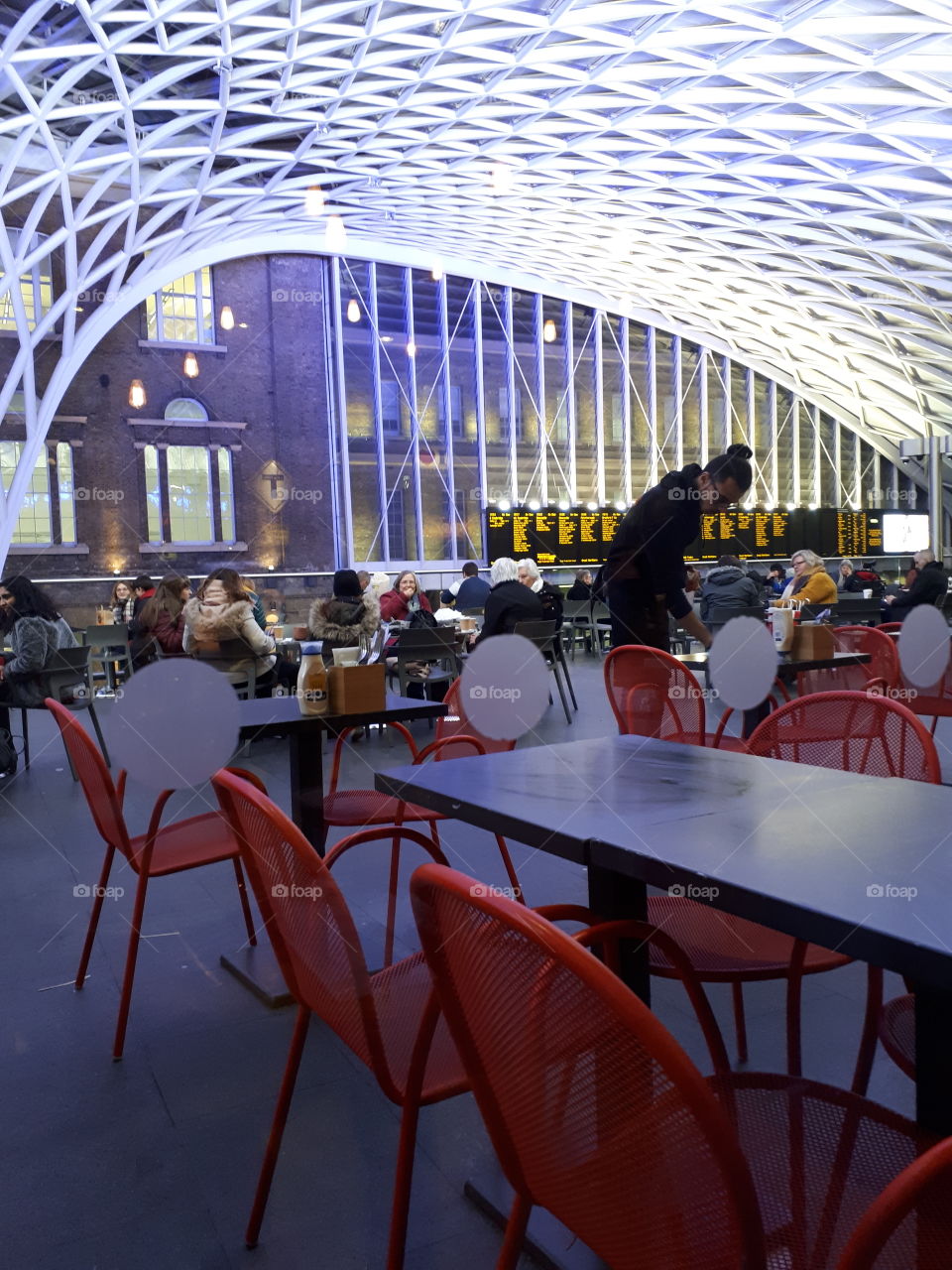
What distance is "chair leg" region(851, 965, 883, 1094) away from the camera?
5.89 ft

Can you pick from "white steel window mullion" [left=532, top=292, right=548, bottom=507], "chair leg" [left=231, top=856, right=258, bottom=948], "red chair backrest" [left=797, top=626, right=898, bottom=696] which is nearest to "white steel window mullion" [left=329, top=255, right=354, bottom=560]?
"white steel window mullion" [left=532, top=292, right=548, bottom=507]

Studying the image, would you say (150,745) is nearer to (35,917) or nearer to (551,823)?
(35,917)

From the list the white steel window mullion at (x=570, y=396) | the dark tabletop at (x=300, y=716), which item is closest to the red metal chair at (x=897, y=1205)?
the dark tabletop at (x=300, y=716)

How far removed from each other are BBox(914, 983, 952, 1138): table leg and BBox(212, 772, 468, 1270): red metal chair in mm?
653

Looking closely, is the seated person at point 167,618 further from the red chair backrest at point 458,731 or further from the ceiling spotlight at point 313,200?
the ceiling spotlight at point 313,200

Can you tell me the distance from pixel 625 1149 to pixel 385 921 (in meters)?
2.50

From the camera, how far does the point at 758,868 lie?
133 cm

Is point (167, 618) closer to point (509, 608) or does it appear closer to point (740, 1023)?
point (509, 608)

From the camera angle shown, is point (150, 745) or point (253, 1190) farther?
point (150, 745)

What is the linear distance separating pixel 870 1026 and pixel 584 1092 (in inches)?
43.1

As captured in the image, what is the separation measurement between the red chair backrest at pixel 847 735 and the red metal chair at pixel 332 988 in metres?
1.41

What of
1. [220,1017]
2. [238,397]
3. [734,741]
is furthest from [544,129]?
[220,1017]

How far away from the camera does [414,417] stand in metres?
18.0

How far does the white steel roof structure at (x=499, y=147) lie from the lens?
1059 centimetres
